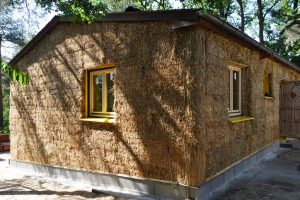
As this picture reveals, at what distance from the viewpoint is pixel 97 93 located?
7.45 meters

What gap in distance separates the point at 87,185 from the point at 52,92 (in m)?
2.71

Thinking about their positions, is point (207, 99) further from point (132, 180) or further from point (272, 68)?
point (272, 68)

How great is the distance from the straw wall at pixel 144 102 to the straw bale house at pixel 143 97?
2 centimetres

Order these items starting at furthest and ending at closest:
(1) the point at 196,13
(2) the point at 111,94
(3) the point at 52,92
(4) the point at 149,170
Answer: (3) the point at 52,92 < (2) the point at 111,94 < (4) the point at 149,170 < (1) the point at 196,13

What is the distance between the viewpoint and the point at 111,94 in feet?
23.3

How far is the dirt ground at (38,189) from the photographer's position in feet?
21.1

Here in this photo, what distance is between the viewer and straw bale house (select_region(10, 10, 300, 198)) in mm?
5617

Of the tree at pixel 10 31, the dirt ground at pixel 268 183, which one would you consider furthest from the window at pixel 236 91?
the tree at pixel 10 31

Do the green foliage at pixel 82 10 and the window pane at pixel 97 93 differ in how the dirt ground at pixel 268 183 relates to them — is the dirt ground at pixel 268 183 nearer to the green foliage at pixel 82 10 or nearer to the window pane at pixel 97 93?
the window pane at pixel 97 93

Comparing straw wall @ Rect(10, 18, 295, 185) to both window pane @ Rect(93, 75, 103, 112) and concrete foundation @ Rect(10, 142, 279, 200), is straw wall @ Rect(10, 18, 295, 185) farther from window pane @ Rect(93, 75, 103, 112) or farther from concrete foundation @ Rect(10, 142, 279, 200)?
window pane @ Rect(93, 75, 103, 112)

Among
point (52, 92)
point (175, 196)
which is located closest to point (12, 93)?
point (52, 92)

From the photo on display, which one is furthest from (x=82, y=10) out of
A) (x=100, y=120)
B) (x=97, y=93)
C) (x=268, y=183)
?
(x=268, y=183)

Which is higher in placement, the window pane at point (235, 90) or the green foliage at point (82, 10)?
the green foliage at point (82, 10)

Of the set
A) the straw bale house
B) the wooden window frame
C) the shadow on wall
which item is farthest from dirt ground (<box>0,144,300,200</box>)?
the wooden window frame
